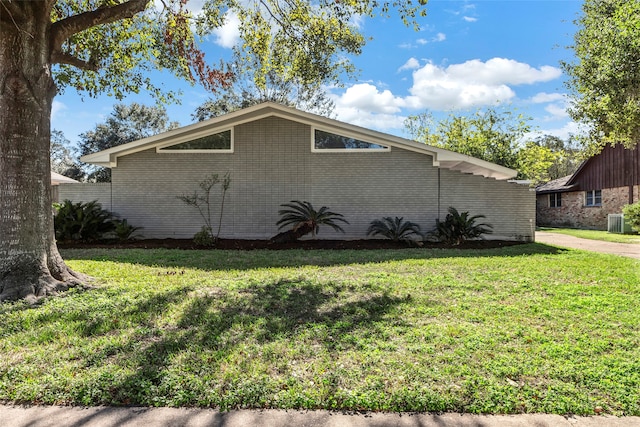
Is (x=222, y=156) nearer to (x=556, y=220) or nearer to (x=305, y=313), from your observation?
(x=305, y=313)

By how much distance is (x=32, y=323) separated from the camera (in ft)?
12.5

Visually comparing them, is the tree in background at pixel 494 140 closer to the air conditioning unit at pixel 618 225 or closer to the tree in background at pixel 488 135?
the tree in background at pixel 488 135

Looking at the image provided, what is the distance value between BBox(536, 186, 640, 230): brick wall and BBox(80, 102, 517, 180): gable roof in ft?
44.8

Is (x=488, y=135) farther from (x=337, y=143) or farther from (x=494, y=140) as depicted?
(x=337, y=143)

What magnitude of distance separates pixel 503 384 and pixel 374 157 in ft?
30.4

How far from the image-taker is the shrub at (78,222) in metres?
10.3

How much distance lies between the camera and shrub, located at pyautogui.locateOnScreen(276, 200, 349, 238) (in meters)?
10.5

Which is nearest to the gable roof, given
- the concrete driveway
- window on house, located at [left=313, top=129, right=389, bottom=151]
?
window on house, located at [left=313, top=129, right=389, bottom=151]

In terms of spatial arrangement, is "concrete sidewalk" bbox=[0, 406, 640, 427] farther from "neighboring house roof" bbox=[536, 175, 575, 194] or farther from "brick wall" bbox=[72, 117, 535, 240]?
"neighboring house roof" bbox=[536, 175, 575, 194]

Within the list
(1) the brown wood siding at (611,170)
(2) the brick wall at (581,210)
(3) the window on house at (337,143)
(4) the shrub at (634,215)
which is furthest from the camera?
(2) the brick wall at (581,210)

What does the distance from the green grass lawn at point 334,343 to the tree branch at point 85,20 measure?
12.4 ft

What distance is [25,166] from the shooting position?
4.81 m

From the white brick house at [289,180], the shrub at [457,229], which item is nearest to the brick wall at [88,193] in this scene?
the white brick house at [289,180]

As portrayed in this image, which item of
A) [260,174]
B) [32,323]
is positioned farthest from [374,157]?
[32,323]
